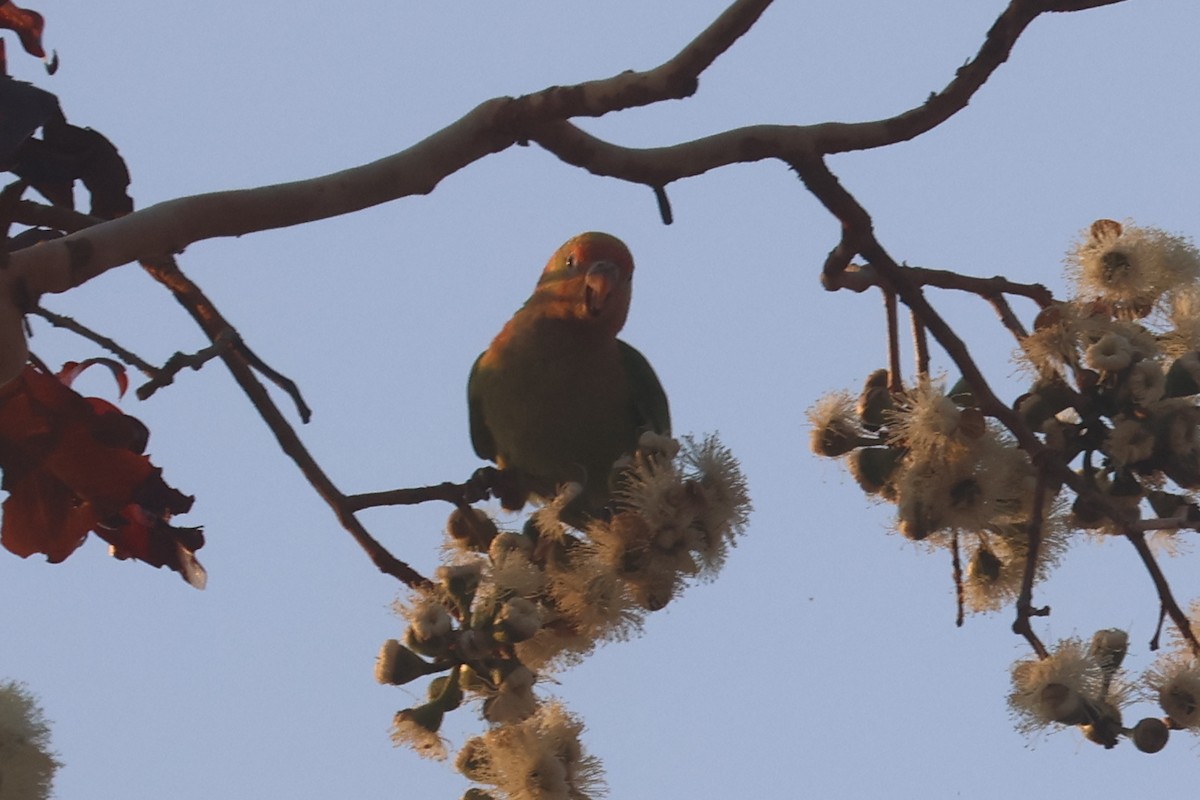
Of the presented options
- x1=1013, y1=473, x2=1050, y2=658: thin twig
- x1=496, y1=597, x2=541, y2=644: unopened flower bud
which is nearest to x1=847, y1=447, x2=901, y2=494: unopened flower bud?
x1=1013, y1=473, x2=1050, y2=658: thin twig

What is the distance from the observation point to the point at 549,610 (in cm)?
207

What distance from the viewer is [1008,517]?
6.70 ft

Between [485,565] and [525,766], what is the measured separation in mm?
313

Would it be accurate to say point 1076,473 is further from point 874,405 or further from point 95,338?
point 95,338

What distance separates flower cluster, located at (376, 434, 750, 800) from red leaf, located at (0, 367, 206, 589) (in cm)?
43

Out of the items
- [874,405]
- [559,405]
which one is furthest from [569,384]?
[874,405]

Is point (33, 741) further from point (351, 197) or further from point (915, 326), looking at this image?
point (915, 326)

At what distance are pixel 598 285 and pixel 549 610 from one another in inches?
67.2

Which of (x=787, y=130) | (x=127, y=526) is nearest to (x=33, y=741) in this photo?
(x=127, y=526)

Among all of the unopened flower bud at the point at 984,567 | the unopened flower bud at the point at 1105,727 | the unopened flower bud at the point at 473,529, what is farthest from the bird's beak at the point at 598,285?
the unopened flower bud at the point at 1105,727

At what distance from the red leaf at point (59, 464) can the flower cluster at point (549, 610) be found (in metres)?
0.43

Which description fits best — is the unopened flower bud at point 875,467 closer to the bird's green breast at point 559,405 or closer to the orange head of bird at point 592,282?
the bird's green breast at point 559,405

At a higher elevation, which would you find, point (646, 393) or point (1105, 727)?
point (646, 393)

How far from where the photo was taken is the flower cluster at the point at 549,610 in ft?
6.29
